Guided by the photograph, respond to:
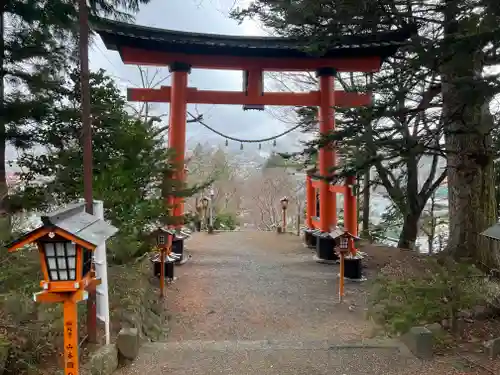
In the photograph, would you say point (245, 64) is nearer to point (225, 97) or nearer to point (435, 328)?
point (225, 97)

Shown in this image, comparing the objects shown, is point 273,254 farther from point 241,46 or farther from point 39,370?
point 39,370

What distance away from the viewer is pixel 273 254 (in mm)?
10711

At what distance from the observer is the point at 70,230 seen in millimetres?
2699

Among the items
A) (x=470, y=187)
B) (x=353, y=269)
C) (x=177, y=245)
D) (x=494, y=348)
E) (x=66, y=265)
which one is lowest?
(x=353, y=269)

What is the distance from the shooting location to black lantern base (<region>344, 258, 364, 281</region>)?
7758 mm

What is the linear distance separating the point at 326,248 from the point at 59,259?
7.50 metres

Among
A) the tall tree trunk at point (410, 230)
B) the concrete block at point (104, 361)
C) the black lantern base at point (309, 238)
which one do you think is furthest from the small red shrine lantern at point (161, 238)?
the tall tree trunk at point (410, 230)

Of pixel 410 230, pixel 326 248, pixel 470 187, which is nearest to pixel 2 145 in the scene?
pixel 326 248

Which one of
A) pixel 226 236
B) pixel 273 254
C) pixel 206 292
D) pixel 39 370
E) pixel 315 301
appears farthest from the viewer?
pixel 226 236

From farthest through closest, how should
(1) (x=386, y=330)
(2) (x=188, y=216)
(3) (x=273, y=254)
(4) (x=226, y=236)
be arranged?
(4) (x=226, y=236)
(3) (x=273, y=254)
(2) (x=188, y=216)
(1) (x=386, y=330)

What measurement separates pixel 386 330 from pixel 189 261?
5.47 meters

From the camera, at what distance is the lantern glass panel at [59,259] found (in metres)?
2.74

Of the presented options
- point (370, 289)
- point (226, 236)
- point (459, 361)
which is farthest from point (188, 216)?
point (226, 236)

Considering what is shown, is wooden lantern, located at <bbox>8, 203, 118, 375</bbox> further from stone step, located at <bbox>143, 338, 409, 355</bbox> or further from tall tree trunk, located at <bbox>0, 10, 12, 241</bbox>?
tall tree trunk, located at <bbox>0, 10, 12, 241</bbox>
